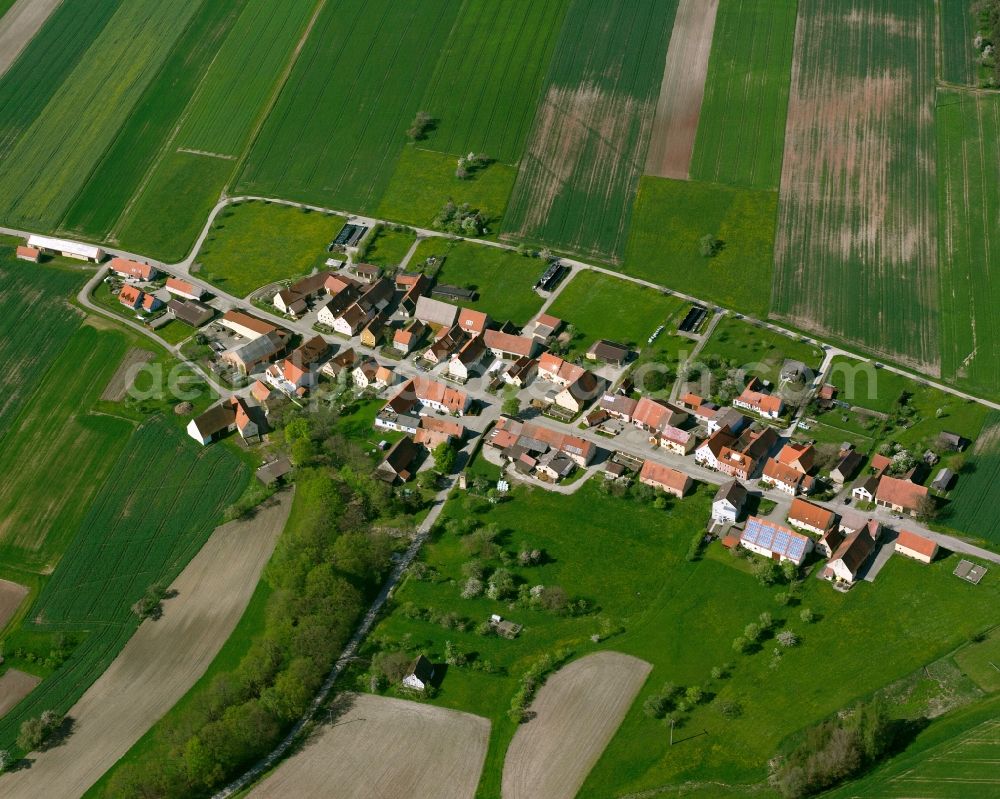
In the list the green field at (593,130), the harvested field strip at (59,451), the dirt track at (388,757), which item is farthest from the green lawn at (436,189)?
the dirt track at (388,757)

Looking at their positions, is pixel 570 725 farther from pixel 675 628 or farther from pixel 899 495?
pixel 899 495

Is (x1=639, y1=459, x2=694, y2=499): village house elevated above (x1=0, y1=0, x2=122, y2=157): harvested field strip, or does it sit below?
below

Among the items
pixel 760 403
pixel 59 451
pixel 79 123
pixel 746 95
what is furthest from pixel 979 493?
pixel 79 123

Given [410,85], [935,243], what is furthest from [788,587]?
[410,85]

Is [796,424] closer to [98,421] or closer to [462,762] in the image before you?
[462,762]

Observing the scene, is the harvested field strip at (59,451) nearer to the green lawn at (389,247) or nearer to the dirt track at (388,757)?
the green lawn at (389,247)

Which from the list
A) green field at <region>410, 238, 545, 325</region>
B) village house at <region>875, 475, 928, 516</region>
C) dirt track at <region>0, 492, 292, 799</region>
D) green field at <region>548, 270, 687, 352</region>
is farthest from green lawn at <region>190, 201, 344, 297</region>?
village house at <region>875, 475, 928, 516</region>

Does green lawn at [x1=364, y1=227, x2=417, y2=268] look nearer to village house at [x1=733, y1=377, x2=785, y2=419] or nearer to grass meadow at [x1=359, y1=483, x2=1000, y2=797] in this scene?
grass meadow at [x1=359, y1=483, x2=1000, y2=797]
